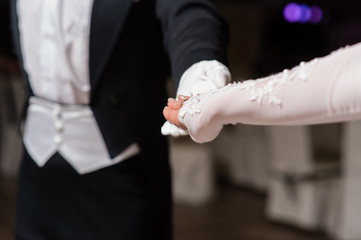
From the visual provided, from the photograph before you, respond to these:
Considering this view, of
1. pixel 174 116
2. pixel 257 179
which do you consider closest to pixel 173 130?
pixel 174 116

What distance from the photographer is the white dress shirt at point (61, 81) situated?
4.01ft

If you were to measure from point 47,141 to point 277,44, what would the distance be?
689 cm

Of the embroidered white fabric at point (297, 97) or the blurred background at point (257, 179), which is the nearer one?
the embroidered white fabric at point (297, 97)

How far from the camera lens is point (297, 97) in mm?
655

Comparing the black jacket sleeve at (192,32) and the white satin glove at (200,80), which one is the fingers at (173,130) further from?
the black jacket sleeve at (192,32)

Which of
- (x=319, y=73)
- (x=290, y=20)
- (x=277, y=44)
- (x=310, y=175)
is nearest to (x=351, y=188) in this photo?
(x=310, y=175)

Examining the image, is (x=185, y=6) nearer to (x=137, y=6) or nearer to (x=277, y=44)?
(x=137, y=6)

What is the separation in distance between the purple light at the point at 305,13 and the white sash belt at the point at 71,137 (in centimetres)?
744

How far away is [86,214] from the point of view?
4.34ft

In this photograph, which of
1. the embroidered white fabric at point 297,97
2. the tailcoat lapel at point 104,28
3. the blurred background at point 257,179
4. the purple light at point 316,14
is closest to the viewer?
the embroidered white fabric at point 297,97

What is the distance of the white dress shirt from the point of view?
1.22 m

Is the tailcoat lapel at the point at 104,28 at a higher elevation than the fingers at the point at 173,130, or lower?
higher

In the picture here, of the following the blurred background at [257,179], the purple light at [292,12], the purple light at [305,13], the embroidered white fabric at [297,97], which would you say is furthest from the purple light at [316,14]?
the embroidered white fabric at [297,97]

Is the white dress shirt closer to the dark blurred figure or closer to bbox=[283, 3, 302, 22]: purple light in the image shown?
the dark blurred figure
